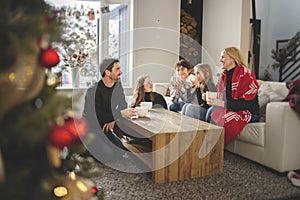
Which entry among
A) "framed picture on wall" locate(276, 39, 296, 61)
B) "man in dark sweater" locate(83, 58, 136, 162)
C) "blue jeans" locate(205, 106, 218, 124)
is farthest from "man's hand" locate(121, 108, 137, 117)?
"framed picture on wall" locate(276, 39, 296, 61)

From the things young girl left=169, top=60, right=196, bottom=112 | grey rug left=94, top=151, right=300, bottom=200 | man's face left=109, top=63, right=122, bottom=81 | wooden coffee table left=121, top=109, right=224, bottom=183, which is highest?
man's face left=109, top=63, right=122, bottom=81

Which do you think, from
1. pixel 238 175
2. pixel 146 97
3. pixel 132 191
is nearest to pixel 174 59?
pixel 146 97

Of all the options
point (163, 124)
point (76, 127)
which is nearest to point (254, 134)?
point (163, 124)

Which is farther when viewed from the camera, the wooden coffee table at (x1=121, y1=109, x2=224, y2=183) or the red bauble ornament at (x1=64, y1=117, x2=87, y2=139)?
the wooden coffee table at (x1=121, y1=109, x2=224, y2=183)

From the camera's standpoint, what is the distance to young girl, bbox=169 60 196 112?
3912 mm

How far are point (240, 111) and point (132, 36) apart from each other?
237cm

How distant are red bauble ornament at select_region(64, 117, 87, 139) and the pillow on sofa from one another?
2603 mm

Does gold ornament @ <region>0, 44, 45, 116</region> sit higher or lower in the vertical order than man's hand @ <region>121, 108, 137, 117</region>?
higher

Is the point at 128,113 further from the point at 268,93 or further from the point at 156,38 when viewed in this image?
the point at 156,38

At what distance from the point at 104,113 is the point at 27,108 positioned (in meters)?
2.24

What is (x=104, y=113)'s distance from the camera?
2.96 metres

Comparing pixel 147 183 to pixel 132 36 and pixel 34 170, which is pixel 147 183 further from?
pixel 132 36

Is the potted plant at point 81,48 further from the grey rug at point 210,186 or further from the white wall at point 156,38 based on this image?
the grey rug at point 210,186

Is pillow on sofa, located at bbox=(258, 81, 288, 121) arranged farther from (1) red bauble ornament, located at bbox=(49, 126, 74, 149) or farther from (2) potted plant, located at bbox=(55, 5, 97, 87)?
(1) red bauble ornament, located at bbox=(49, 126, 74, 149)
